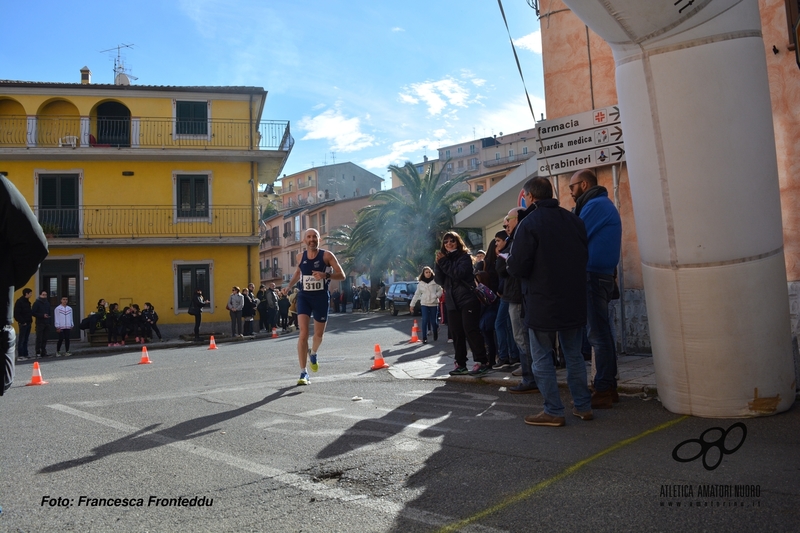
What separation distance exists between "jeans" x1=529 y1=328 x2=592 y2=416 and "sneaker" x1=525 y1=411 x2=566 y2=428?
0.04m

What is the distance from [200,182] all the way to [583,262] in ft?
86.6

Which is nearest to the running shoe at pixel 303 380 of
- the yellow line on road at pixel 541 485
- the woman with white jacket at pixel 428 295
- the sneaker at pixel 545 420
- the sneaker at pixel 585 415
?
the sneaker at pixel 545 420

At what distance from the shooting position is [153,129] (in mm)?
29281

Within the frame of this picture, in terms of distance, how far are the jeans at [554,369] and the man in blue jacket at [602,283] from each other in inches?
23.4

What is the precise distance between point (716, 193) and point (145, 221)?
27.1 meters

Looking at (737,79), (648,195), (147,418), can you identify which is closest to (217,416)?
(147,418)

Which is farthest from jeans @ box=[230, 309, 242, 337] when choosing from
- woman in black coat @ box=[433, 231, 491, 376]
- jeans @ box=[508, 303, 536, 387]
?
jeans @ box=[508, 303, 536, 387]

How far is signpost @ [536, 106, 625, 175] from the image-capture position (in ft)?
28.3

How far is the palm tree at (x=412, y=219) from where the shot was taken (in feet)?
121

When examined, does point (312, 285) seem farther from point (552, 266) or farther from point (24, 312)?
point (24, 312)

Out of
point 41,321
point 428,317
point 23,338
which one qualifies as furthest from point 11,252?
point 41,321

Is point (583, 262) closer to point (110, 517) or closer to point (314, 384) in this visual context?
point (110, 517)

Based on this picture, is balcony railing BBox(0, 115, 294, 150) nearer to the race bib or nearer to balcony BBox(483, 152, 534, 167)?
the race bib

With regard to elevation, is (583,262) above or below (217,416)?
above
